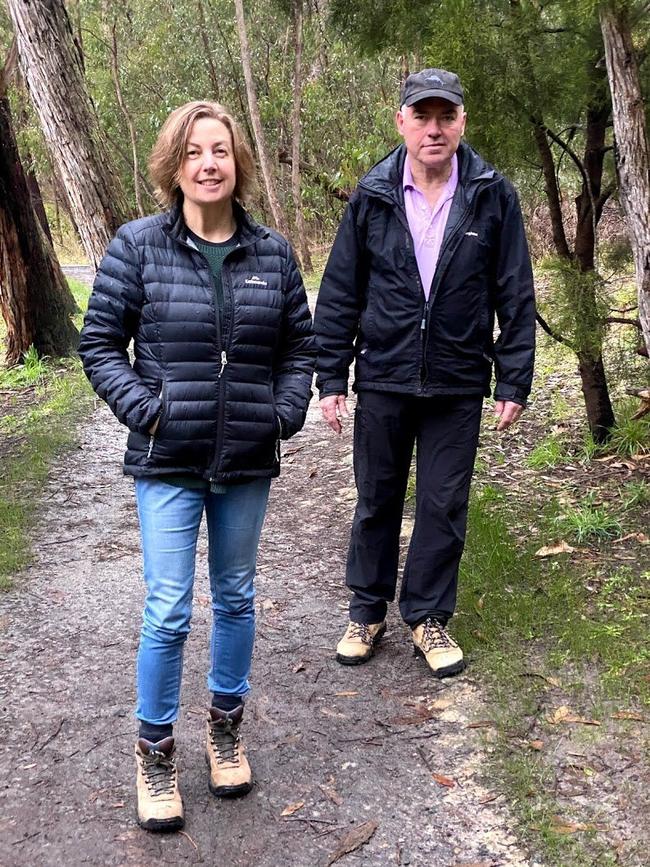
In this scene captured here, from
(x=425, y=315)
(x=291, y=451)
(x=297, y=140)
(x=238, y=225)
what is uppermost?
(x=297, y=140)

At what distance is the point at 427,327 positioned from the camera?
3713 millimetres

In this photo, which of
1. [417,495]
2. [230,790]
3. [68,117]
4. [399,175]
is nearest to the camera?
[230,790]

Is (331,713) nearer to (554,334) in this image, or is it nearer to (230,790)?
(230,790)

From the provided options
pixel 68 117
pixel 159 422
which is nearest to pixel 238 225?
pixel 159 422

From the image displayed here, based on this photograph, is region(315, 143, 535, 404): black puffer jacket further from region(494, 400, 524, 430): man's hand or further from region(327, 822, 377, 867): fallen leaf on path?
region(327, 822, 377, 867): fallen leaf on path

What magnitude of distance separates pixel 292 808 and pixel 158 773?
0.46 metres

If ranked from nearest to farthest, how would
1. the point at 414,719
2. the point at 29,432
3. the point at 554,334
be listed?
the point at 414,719 → the point at 554,334 → the point at 29,432

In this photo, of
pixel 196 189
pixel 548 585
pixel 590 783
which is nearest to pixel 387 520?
pixel 548 585

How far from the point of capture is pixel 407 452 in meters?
3.99

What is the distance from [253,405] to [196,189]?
684 mm

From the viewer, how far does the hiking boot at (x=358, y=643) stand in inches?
161

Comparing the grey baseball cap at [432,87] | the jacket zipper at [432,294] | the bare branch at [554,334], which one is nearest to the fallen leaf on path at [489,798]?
the jacket zipper at [432,294]

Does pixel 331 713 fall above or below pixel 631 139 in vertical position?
below

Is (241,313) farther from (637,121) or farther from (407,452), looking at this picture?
(637,121)
